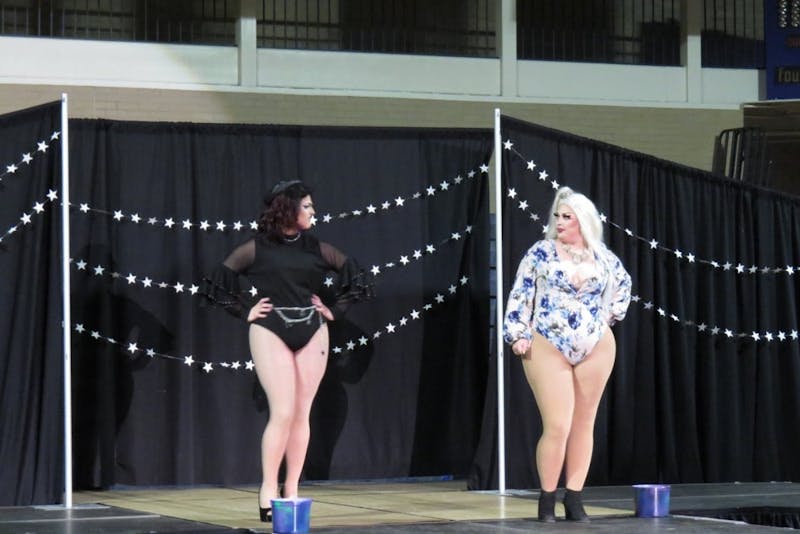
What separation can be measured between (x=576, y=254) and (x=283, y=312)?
4.43 feet

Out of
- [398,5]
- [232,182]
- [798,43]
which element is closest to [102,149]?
[232,182]

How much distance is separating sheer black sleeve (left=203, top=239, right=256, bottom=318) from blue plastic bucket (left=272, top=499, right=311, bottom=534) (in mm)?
1162

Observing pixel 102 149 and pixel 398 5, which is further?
pixel 398 5

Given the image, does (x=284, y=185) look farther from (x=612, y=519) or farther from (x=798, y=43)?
(x=798, y=43)

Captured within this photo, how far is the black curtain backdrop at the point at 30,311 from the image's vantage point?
8109 mm

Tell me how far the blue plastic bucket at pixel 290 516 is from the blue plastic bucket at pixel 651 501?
1689 millimetres

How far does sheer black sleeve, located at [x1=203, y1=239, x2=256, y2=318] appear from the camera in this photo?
7.32m

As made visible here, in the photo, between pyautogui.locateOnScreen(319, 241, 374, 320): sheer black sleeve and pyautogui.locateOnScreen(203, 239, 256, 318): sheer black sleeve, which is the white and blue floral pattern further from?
pyautogui.locateOnScreen(203, 239, 256, 318): sheer black sleeve

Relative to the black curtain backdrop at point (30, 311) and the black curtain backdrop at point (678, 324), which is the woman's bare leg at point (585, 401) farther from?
the black curtain backdrop at point (30, 311)

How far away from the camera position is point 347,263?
7590 mm

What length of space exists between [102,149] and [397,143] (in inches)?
67.5

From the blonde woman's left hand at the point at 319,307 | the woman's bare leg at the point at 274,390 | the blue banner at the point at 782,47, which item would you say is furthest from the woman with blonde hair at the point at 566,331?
the blue banner at the point at 782,47

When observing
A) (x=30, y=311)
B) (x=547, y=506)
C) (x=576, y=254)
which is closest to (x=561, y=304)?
(x=576, y=254)

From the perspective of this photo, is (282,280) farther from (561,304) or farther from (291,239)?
(561,304)
